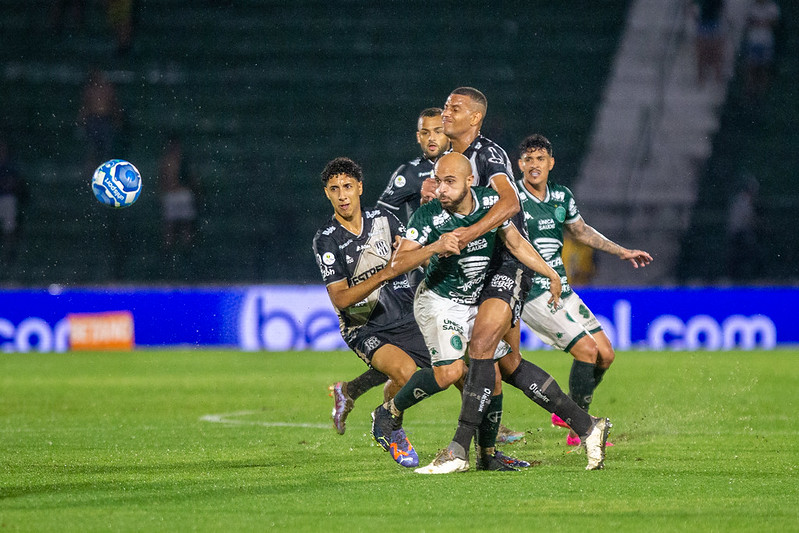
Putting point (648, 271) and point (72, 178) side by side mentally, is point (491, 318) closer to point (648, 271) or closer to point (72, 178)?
point (648, 271)

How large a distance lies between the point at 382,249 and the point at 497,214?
4.33 ft

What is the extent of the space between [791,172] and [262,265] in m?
8.70

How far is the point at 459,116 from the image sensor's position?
7.29 meters

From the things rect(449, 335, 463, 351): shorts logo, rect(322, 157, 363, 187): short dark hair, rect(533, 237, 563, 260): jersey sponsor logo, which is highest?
rect(322, 157, 363, 187): short dark hair

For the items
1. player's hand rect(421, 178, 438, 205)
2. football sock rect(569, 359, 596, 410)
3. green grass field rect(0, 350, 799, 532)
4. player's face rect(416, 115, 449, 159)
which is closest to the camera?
green grass field rect(0, 350, 799, 532)

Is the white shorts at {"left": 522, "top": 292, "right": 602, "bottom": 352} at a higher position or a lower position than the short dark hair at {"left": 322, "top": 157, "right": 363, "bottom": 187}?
lower

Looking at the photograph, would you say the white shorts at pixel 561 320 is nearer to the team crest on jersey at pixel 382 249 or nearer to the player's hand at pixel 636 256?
the player's hand at pixel 636 256

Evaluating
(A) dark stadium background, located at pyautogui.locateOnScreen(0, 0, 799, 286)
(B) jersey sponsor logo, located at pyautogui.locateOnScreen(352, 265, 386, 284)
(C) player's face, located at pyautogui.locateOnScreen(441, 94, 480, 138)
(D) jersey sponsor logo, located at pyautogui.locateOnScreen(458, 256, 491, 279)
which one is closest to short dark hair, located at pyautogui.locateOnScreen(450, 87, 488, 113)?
(C) player's face, located at pyautogui.locateOnScreen(441, 94, 480, 138)

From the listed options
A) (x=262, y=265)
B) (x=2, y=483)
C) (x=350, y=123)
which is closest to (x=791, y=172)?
(x=350, y=123)

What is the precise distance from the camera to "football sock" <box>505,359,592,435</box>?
693 centimetres

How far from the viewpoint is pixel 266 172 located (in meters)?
20.2

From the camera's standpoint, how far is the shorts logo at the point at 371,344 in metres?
7.88

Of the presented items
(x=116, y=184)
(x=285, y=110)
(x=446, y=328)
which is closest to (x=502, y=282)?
(x=446, y=328)

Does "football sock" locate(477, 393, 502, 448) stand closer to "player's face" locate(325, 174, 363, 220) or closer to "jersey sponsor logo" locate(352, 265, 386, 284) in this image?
"jersey sponsor logo" locate(352, 265, 386, 284)
